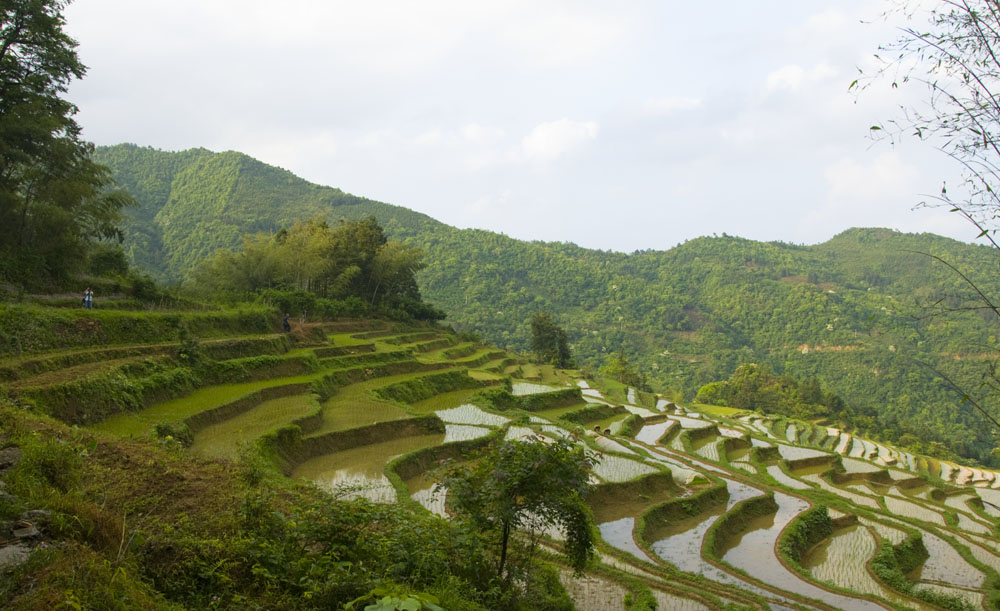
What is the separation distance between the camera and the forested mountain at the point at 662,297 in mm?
61344

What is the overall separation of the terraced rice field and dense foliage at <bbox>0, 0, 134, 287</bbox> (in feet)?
16.4

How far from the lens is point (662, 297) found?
321ft

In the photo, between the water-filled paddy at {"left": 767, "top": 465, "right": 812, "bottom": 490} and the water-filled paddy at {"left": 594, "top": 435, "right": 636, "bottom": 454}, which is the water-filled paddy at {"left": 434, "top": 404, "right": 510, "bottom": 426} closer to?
the water-filled paddy at {"left": 594, "top": 435, "right": 636, "bottom": 454}

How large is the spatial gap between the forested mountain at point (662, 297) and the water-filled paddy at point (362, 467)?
150 feet

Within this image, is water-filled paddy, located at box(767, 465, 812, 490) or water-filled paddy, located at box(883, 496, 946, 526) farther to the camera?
water-filled paddy, located at box(767, 465, 812, 490)

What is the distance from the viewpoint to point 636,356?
78750mm

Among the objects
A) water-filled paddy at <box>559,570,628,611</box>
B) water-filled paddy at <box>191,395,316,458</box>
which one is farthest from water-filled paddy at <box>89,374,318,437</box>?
water-filled paddy at <box>559,570,628,611</box>

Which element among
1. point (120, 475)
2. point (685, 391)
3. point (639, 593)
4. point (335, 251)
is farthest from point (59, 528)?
point (685, 391)

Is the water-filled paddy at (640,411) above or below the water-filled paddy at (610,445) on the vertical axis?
below

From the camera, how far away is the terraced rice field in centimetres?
1089

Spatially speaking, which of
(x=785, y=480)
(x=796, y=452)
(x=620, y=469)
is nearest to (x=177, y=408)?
(x=620, y=469)

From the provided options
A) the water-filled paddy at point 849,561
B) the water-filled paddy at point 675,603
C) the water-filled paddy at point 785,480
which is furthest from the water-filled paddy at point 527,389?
the water-filled paddy at point 675,603

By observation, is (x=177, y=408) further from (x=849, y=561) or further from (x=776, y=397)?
(x=776, y=397)

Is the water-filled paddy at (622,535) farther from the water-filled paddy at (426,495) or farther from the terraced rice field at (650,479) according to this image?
the water-filled paddy at (426,495)
